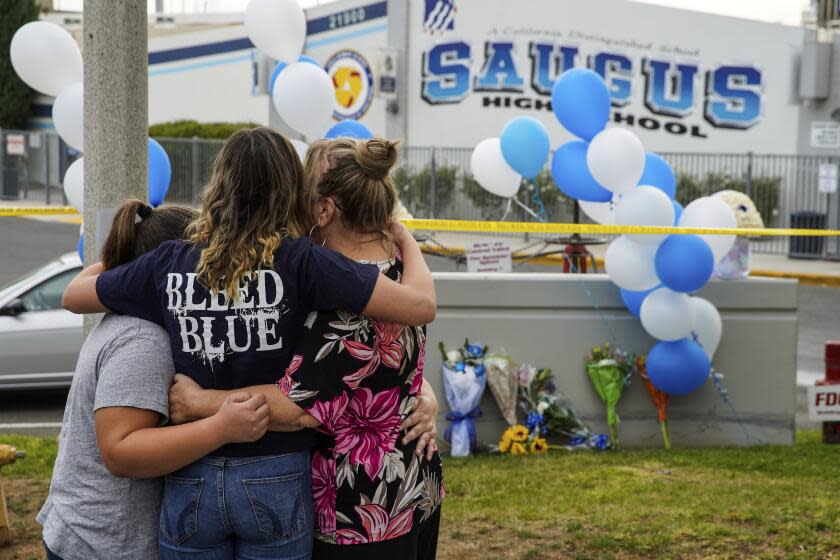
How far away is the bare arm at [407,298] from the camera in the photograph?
110 inches

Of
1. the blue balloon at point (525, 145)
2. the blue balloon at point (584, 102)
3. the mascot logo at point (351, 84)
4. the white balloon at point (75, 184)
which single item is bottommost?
the white balloon at point (75, 184)

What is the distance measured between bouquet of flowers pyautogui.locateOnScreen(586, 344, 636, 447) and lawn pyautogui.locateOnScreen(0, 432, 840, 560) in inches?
11.9

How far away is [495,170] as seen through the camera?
9.37m

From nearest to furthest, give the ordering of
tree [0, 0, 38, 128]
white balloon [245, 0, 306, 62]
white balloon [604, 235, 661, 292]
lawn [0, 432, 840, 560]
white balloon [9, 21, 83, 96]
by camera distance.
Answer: lawn [0, 432, 840, 560]
white balloon [9, 21, 83, 96]
white balloon [604, 235, 661, 292]
white balloon [245, 0, 306, 62]
tree [0, 0, 38, 128]

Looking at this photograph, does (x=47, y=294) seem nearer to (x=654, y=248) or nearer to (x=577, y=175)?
(x=577, y=175)

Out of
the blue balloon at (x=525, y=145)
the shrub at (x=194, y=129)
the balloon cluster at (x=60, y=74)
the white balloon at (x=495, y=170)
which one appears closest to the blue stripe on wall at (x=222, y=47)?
the shrub at (x=194, y=129)

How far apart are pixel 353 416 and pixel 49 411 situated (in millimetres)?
7000

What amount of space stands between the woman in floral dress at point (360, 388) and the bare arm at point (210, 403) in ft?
0.10

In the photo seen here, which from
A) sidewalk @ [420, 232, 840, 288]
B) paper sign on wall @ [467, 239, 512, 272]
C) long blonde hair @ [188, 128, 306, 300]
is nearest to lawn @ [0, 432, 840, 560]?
paper sign on wall @ [467, 239, 512, 272]

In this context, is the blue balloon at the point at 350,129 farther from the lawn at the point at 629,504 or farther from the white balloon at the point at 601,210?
the lawn at the point at 629,504

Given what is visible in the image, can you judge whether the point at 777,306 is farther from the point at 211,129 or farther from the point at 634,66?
the point at 211,129

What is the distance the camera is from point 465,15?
995 inches

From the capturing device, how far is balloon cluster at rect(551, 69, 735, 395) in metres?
7.00

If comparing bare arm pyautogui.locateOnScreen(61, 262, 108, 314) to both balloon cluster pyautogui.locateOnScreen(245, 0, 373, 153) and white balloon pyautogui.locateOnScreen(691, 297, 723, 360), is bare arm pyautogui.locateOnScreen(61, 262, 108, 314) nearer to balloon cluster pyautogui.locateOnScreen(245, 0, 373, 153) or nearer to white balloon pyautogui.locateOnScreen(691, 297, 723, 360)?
balloon cluster pyautogui.locateOnScreen(245, 0, 373, 153)
